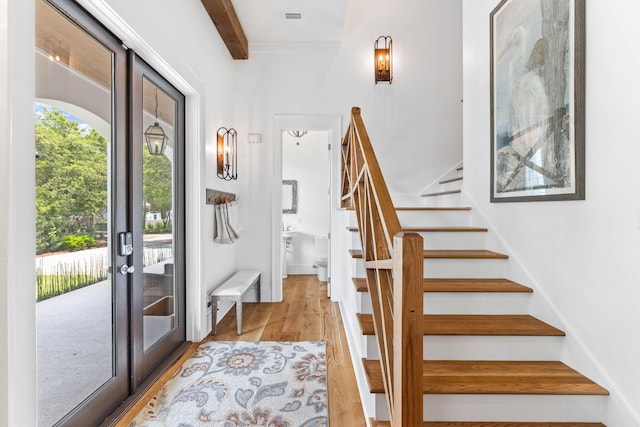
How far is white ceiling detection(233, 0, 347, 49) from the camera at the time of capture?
3225mm

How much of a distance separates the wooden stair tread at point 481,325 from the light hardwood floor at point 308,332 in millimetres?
527

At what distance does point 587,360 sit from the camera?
1632mm

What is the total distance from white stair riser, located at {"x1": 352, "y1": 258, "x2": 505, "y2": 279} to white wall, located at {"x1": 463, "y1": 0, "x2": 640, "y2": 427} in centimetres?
32

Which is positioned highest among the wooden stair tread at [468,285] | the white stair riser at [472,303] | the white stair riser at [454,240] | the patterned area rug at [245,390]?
the white stair riser at [454,240]

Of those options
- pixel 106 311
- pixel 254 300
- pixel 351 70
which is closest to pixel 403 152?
pixel 351 70

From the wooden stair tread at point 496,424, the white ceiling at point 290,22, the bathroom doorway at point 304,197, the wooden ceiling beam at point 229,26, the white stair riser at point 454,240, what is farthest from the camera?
the bathroom doorway at point 304,197

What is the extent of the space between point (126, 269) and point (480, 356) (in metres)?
2.08

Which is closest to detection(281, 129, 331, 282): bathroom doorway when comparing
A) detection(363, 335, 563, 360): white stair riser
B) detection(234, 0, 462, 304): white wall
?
detection(234, 0, 462, 304): white wall

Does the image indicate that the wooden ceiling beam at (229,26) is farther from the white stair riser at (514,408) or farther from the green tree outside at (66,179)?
the white stair riser at (514,408)

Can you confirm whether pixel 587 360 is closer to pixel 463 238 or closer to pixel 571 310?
pixel 571 310

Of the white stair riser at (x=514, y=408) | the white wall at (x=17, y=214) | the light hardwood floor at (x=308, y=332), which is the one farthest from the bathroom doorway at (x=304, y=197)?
the white wall at (x=17, y=214)

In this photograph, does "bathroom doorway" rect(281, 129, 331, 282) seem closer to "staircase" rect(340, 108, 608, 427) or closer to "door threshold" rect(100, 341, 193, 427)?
"door threshold" rect(100, 341, 193, 427)

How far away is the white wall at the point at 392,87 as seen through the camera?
4.01m

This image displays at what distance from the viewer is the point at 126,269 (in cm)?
198
